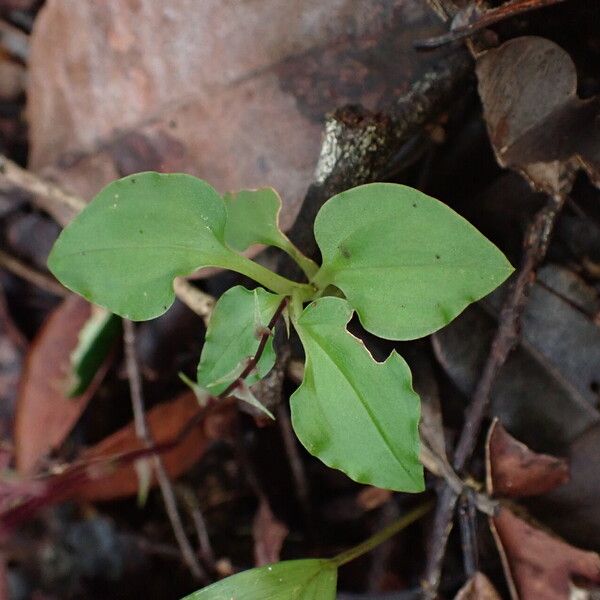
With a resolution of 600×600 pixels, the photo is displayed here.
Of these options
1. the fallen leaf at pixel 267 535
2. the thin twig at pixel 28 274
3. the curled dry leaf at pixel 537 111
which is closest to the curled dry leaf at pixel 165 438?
the fallen leaf at pixel 267 535

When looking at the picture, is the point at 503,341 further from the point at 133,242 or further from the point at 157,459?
the point at 157,459

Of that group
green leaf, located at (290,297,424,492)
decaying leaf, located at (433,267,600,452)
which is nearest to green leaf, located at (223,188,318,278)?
green leaf, located at (290,297,424,492)

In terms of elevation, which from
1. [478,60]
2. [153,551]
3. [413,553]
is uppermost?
[478,60]

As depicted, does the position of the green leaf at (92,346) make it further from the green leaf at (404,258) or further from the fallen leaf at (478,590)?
the fallen leaf at (478,590)

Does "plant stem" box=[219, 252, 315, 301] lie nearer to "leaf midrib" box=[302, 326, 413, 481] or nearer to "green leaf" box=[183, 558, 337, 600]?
"leaf midrib" box=[302, 326, 413, 481]

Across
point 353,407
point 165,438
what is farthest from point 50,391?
point 353,407

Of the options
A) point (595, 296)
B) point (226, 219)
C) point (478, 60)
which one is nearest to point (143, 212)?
point (226, 219)

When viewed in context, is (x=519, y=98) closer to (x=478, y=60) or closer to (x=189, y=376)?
(x=478, y=60)
